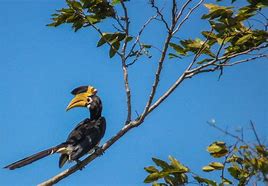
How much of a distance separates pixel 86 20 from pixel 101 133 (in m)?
1.73

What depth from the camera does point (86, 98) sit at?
6637 millimetres

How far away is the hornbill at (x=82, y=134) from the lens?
5.79 metres

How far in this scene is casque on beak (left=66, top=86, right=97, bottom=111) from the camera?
6.46m

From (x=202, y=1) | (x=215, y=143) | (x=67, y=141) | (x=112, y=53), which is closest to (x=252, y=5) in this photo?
(x=202, y=1)

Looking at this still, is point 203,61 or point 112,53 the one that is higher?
point 112,53

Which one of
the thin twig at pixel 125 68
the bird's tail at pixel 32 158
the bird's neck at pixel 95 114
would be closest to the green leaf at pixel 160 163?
the thin twig at pixel 125 68

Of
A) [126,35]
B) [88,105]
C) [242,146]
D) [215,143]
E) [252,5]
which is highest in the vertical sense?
[88,105]

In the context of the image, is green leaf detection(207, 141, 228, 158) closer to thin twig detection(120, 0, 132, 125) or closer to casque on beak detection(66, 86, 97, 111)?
thin twig detection(120, 0, 132, 125)

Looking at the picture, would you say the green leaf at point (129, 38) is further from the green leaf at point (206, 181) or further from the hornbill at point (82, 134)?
the green leaf at point (206, 181)

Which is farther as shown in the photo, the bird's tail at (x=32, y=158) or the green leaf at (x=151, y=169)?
the bird's tail at (x=32, y=158)

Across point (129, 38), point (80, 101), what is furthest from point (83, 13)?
point (80, 101)

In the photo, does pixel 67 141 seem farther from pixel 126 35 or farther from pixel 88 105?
pixel 126 35

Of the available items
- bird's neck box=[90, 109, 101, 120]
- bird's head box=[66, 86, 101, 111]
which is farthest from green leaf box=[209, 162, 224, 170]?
bird's neck box=[90, 109, 101, 120]

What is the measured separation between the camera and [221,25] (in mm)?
4379
